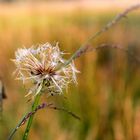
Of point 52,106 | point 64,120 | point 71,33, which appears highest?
point 71,33

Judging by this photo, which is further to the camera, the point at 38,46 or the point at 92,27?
the point at 92,27

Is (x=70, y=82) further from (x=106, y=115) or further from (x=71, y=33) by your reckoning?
(x=71, y=33)

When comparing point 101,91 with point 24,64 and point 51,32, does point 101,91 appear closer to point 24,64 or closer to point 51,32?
point 51,32

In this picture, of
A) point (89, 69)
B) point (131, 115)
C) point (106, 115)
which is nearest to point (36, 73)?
point (131, 115)

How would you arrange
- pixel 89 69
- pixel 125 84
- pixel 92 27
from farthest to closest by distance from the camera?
pixel 92 27 < pixel 89 69 < pixel 125 84

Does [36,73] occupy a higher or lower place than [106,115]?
higher

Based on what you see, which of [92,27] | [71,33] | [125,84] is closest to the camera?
[125,84]
